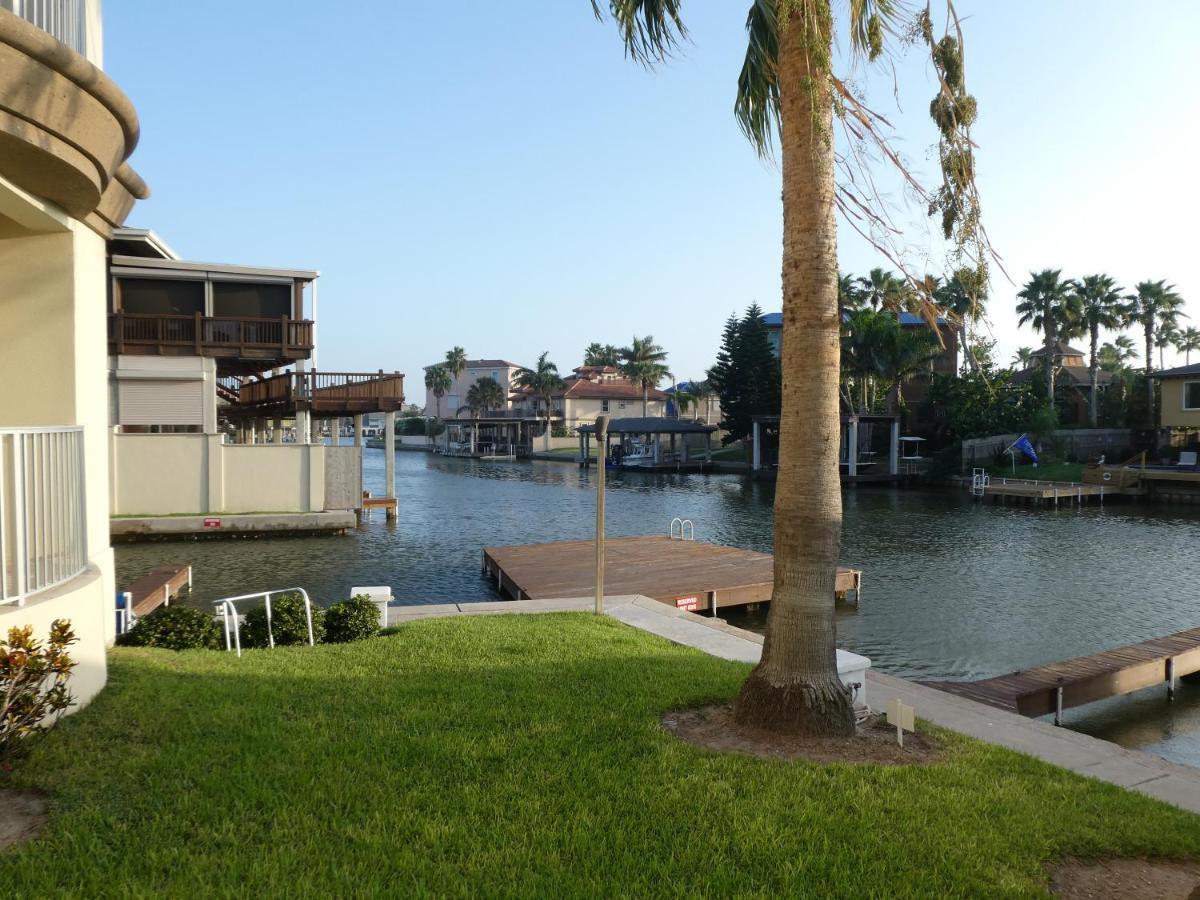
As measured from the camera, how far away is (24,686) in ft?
15.0

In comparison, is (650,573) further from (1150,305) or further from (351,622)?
(1150,305)

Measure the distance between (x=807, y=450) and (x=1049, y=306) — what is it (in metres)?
55.3

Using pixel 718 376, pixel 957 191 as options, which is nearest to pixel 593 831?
pixel 957 191

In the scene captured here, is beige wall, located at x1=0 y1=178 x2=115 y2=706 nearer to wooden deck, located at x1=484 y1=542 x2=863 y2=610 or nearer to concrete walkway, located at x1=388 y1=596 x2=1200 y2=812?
concrete walkway, located at x1=388 y1=596 x2=1200 y2=812

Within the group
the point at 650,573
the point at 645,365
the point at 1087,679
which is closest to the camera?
the point at 1087,679

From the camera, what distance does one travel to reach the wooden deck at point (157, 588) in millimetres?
14500

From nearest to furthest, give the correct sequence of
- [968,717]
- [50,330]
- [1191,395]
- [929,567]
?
[50,330], [968,717], [929,567], [1191,395]

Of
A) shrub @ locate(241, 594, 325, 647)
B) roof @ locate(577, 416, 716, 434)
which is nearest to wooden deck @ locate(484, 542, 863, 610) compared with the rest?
shrub @ locate(241, 594, 325, 647)

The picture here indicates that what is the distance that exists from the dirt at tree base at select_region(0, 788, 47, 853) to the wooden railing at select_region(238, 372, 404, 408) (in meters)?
26.3

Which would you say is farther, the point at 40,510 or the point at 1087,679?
the point at 1087,679

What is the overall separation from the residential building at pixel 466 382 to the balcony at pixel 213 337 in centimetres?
9142

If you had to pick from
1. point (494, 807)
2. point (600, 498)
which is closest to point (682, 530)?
point (600, 498)

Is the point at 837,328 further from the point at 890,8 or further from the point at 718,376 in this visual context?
the point at 718,376

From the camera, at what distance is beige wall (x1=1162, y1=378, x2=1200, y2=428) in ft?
147
